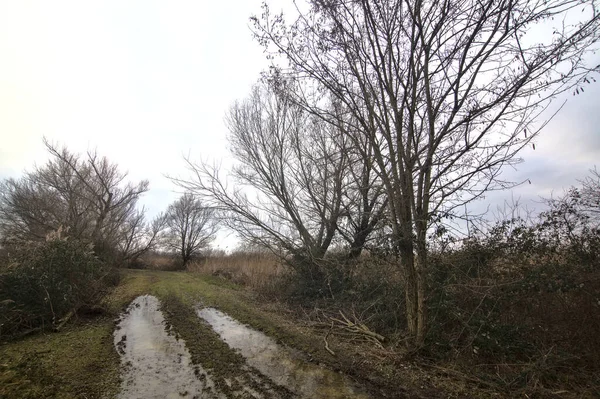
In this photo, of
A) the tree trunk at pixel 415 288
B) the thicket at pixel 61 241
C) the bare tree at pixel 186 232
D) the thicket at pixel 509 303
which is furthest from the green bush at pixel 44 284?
the bare tree at pixel 186 232

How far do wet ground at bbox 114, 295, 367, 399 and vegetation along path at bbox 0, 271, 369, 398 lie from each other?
0.01 metres

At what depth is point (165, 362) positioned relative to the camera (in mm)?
4348

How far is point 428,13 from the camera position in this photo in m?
4.67

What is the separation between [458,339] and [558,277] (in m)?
1.93

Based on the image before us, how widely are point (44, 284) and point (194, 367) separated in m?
4.08

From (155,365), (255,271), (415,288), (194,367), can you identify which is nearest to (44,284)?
(155,365)

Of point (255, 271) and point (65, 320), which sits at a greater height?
point (255, 271)

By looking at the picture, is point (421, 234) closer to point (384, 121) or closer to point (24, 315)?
point (384, 121)

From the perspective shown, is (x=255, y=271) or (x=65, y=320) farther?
(x=255, y=271)

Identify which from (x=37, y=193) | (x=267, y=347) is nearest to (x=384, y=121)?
(x=267, y=347)

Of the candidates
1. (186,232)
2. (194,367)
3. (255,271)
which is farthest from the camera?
(186,232)

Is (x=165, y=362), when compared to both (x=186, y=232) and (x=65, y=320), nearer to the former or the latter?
(x=65, y=320)

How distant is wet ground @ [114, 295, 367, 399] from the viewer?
11.6 ft

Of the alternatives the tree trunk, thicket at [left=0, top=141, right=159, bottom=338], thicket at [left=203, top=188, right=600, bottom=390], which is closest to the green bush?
thicket at [left=0, top=141, right=159, bottom=338]
